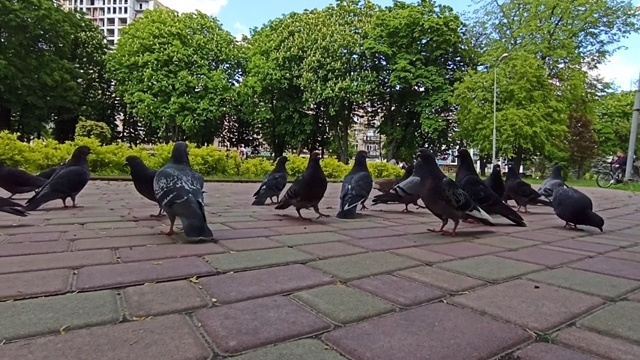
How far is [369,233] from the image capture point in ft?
13.2

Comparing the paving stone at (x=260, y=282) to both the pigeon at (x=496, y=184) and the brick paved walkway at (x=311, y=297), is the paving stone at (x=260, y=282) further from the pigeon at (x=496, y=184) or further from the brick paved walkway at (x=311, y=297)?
the pigeon at (x=496, y=184)

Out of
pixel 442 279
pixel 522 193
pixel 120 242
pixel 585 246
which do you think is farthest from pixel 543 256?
pixel 522 193

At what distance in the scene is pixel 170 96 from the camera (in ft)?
90.0

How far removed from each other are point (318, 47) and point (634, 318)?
25.9 m

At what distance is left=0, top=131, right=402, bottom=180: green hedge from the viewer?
1171 cm

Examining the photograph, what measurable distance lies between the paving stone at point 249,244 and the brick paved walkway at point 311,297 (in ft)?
0.05

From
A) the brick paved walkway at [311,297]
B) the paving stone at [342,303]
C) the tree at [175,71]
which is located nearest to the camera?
the brick paved walkway at [311,297]

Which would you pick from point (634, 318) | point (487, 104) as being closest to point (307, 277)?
point (634, 318)

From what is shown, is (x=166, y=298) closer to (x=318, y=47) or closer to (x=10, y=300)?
(x=10, y=300)

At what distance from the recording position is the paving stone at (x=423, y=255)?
2.88 metres

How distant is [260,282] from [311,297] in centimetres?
38

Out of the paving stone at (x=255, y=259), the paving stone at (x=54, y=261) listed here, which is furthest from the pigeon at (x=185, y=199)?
the paving stone at (x=54, y=261)

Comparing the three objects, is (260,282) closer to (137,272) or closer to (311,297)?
(311,297)

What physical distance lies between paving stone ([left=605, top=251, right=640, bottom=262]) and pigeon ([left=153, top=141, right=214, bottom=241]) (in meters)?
3.29
